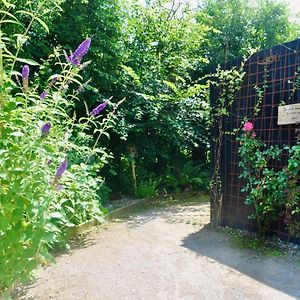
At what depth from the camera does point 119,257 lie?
3182 millimetres

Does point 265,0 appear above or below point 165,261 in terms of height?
above

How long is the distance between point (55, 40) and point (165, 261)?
4.29m

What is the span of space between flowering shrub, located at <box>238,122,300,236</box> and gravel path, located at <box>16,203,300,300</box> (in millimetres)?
502

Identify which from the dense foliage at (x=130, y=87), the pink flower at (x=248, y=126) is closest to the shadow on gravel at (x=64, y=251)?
the dense foliage at (x=130, y=87)

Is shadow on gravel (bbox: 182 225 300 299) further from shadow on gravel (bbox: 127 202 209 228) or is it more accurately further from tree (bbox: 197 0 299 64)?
tree (bbox: 197 0 299 64)

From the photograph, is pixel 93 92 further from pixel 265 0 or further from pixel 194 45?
pixel 265 0

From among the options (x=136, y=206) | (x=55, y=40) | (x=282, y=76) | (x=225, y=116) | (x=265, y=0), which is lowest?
(x=136, y=206)

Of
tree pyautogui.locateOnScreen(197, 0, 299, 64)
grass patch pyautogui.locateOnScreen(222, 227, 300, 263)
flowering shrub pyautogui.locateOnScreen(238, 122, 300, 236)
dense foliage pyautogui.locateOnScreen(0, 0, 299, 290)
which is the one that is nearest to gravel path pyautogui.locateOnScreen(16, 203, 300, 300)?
grass patch pyautogui.locateOnScreen(222, 227, 300, 263)

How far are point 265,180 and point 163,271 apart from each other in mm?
1494

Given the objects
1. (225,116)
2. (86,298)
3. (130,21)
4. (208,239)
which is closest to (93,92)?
(130,21)

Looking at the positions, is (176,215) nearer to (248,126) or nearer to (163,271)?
(248,126)

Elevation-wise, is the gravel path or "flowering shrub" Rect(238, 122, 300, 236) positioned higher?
"flowering shrub" Rect(238, 122, 300, 236)

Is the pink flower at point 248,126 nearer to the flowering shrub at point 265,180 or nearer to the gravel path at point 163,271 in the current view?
the flowering shrub at point 265,180

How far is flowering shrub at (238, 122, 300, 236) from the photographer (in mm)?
3238
